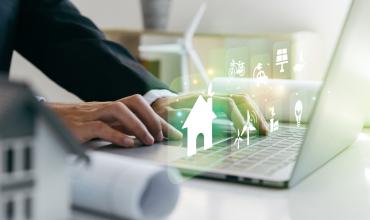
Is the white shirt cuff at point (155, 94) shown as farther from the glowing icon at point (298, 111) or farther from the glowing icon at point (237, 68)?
the glowing icon at point (298, 111)

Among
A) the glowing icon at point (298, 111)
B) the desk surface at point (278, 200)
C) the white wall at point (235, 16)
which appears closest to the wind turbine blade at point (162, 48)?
the white wall at point (235, 16)

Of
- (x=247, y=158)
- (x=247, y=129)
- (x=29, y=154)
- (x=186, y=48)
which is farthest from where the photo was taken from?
(x=186, y=48)

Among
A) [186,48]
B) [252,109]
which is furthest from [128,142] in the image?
[186,48]

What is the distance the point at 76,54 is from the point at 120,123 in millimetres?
474

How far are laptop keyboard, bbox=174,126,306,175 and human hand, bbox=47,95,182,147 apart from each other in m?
0.12

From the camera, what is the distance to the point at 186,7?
3.38 metres

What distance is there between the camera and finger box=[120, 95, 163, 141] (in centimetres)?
93

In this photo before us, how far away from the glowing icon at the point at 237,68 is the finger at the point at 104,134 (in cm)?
33

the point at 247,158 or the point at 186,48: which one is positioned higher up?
the point at 186,48

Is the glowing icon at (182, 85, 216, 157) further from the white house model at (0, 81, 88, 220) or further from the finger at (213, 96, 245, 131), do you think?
the white house model at (0, 81, 88, 220)

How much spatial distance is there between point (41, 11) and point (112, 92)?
0.33 m

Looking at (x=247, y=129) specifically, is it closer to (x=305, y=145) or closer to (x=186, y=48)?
(x=305, y=145)

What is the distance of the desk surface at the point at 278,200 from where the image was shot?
595mm

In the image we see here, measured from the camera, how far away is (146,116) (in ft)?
3.04
